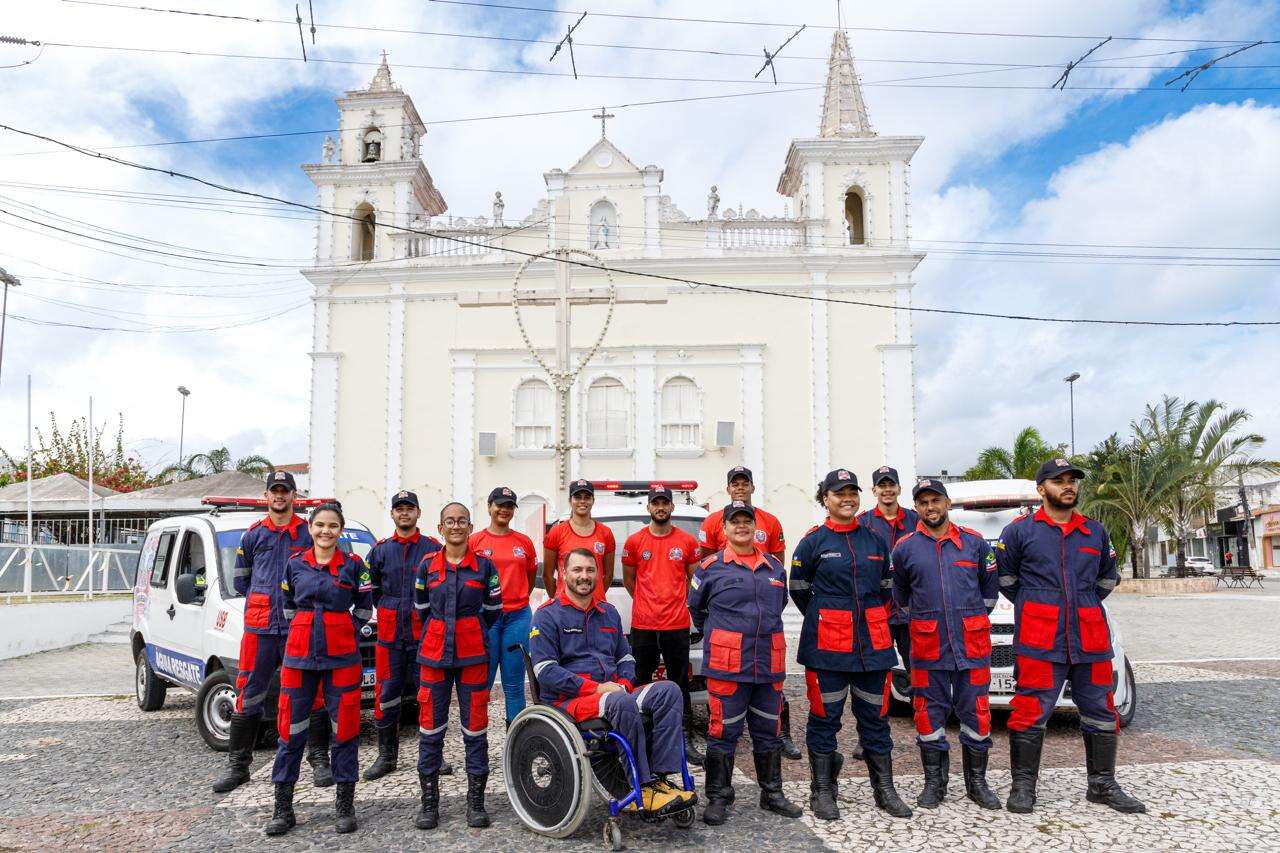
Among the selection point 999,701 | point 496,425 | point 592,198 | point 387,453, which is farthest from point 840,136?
point 999,701

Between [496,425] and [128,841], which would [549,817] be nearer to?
[128,841]

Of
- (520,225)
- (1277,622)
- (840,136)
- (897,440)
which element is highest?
(840,136)

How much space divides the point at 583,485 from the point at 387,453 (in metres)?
18.9

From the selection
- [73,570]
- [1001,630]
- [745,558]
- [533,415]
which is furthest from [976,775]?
[73,570]

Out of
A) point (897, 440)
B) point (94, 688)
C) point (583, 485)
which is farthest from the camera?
point (897, 440)

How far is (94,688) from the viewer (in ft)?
33.7

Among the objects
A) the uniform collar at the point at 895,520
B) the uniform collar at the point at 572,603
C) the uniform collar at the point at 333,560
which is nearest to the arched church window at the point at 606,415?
the uniform collar at the point at 895,520

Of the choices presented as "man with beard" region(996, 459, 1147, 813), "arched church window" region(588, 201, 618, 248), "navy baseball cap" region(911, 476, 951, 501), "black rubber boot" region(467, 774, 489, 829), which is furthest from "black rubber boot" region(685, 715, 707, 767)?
"arched church window" region(588, 201, 618, 248)

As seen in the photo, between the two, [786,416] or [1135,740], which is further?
[786,416]

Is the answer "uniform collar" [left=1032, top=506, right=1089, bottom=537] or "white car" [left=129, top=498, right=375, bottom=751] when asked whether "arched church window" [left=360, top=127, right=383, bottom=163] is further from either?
"uniform collar" [left=1032, top=506, right=1089, bottom=537]

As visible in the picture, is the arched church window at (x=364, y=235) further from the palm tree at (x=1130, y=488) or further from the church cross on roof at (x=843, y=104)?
the palm tree at (x=1130, y=488)

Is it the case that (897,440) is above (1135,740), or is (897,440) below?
above

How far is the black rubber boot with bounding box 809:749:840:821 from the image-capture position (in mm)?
4883

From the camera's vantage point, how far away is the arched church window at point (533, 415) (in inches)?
938
